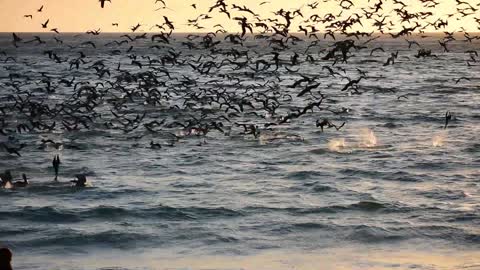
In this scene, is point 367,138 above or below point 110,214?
above

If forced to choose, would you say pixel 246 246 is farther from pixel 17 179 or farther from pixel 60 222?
pixel 17 179

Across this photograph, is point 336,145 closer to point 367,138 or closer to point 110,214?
point 367,138

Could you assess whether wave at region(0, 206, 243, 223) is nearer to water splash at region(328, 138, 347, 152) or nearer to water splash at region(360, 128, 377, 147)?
water splash at region(328, 138, 347, 152)

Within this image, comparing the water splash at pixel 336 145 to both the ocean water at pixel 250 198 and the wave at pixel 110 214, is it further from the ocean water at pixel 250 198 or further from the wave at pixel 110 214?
the wave at pixel 110 214

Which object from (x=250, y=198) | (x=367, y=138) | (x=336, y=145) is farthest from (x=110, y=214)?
(x=367, y=138)

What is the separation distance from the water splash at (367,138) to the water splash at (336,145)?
3.36 feet

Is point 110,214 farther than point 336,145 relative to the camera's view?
No

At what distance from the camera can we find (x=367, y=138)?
4644cm

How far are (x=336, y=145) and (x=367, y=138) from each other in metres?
3.34

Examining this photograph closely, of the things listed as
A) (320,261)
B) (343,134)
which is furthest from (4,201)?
(343,134)

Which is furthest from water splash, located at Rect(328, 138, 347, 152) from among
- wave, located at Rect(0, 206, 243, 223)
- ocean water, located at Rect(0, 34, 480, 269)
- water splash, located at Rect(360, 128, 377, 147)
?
wave, located at Rect(0, 206, 243, 223)

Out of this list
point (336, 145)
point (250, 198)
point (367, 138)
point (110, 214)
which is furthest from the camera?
point (367, 138)

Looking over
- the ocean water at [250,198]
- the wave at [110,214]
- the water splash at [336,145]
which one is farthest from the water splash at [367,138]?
the wave at [110,214]

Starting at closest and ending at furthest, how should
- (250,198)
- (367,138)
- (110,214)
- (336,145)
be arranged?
(110,214)
(250,198)
(336,145)
(367,138)
